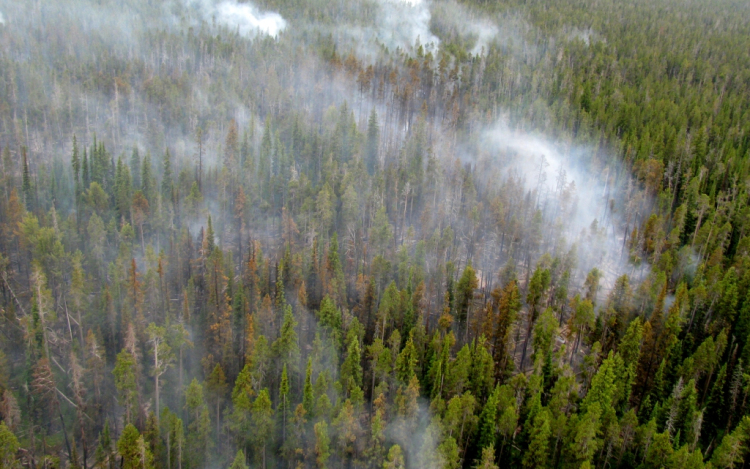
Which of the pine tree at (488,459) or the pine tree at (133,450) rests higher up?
the pine tree at (488,459)

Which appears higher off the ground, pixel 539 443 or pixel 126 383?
pixel 539 443

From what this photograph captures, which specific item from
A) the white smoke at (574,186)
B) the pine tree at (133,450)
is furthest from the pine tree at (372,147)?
the pine tree at (133,450)

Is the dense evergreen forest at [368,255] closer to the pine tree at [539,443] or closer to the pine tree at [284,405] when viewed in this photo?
the pine tree at [539,443]

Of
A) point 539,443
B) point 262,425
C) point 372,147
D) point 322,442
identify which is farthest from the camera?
point 372,147

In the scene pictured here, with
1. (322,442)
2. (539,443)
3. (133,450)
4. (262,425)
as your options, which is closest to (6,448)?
(133,450)

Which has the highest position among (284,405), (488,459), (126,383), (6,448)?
(488,459)

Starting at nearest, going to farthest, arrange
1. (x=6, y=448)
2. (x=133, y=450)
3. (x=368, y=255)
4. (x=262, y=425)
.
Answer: (x=6, y=448)
(x=133, y=450)
(x=262, y=425)
(x=368, y=255)

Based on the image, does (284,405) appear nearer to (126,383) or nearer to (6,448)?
(126,383)

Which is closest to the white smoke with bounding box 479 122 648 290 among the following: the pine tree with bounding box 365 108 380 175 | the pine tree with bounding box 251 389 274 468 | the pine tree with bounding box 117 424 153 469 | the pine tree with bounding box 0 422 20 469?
the pine tree with bounding box 365 108 380 175

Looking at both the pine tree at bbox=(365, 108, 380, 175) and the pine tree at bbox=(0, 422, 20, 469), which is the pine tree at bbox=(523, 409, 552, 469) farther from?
the pine tree at bbox=(365, 108, 380, 175)

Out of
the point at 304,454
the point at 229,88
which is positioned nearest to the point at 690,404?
the point at 304,454
